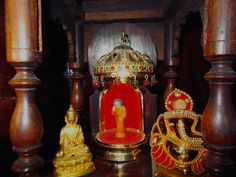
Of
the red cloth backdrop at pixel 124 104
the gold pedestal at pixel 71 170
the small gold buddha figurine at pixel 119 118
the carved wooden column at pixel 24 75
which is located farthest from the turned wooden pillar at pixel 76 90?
the carved wooden column at pixel 24 75

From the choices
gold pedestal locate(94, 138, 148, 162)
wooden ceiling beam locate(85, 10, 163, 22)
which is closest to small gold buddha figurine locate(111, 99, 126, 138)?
gold pedestal locate(94, 138, 148, 162)

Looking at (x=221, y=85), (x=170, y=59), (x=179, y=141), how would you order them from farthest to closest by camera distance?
(x=170, y=59) < (x=179, y=141) < (x=221, y=85)

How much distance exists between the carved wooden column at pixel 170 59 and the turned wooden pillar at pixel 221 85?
65 centimetres

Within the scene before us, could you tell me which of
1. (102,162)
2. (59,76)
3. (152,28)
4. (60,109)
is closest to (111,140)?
(102,162)

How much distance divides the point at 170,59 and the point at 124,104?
1.25ft

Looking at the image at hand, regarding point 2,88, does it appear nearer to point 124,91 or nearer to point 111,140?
point 111,140

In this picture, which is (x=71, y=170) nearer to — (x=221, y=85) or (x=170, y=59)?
(x=221, y=85)

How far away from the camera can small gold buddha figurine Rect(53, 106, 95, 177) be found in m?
0.77

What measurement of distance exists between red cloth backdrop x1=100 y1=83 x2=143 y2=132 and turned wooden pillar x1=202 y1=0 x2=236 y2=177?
0.69m

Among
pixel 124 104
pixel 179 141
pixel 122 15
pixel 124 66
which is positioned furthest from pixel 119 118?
pixel 122 15

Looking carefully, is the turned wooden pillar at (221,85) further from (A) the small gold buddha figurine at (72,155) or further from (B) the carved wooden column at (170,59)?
(B) the carved wooden column at (170,59)

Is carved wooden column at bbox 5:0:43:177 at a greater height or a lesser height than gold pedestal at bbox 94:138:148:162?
greater

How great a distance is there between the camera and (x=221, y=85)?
522 mm

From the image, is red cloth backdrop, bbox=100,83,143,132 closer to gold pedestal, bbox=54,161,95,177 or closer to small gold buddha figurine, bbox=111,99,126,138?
small gold buddha figurine, bbox=111,99,126,138
